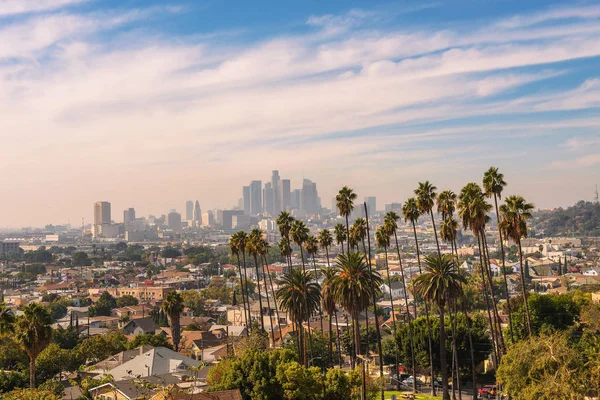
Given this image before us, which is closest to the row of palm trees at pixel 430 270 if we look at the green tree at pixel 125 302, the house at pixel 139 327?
the house at pixel 139 327

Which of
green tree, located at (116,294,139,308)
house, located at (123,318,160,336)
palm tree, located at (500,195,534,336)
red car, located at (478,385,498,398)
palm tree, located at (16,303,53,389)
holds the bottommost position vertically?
red car, located at (478,385,498,398)

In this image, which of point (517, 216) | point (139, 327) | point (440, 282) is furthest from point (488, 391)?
point (139, 327)

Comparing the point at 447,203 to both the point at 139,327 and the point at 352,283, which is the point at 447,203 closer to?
the point at 352,283

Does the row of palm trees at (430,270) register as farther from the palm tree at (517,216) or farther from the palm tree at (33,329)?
the palm tree at (33,329)

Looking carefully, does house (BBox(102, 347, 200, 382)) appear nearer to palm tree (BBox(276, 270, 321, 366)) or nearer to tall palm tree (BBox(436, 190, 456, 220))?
palm tree (BBox(276, 270, 321, 366))

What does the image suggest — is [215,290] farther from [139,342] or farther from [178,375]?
[178,375]

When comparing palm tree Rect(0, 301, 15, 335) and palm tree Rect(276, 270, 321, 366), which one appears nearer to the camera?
palm tree Rect(0, 301, 15, 335)

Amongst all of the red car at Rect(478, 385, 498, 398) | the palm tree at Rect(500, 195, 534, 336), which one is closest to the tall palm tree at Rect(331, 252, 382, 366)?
the palm tree at Rect(500, 195, 534, 336)
